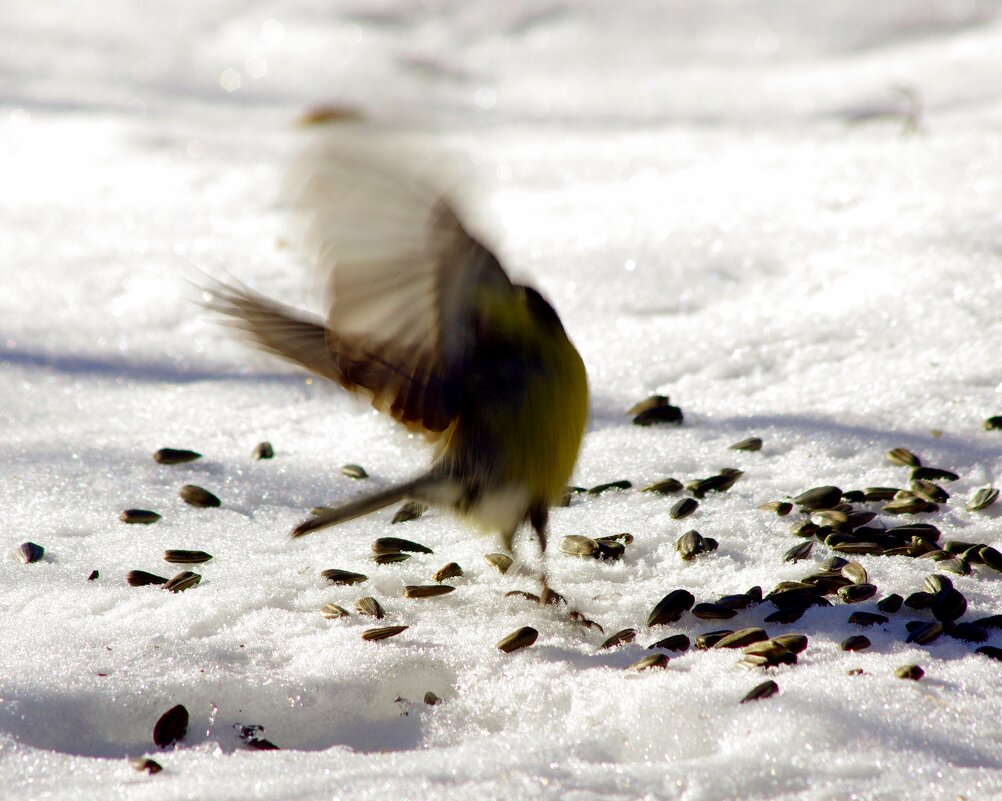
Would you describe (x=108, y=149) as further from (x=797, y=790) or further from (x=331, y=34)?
(x=797, y=790)

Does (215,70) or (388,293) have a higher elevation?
(215,70)

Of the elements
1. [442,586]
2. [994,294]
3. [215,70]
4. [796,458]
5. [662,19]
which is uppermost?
[662,19]

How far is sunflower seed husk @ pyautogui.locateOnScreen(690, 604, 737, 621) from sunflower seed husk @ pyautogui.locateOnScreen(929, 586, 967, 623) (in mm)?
458

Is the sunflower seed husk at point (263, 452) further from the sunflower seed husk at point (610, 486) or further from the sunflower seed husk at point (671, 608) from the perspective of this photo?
the sunflower seed husk at point (671, 608)

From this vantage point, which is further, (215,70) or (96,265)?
(215,70)

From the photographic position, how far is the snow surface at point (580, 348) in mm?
2160

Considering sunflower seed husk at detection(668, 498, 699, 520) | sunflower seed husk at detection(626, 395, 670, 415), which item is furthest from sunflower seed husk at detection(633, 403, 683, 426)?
sunflower seed husk at detection(668, 498, 699, 520)

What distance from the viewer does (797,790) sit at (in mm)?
1951

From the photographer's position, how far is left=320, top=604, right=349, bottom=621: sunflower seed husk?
2.74 m

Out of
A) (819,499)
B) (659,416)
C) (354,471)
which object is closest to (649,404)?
(659,416)

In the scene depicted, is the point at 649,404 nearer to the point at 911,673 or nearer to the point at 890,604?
the point at 890,604

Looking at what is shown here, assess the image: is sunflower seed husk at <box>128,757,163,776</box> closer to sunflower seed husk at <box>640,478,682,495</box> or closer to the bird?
the bird

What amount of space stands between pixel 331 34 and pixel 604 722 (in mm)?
6606

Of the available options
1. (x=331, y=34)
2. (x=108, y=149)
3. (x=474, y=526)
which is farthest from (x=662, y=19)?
(x=474, y=526)
